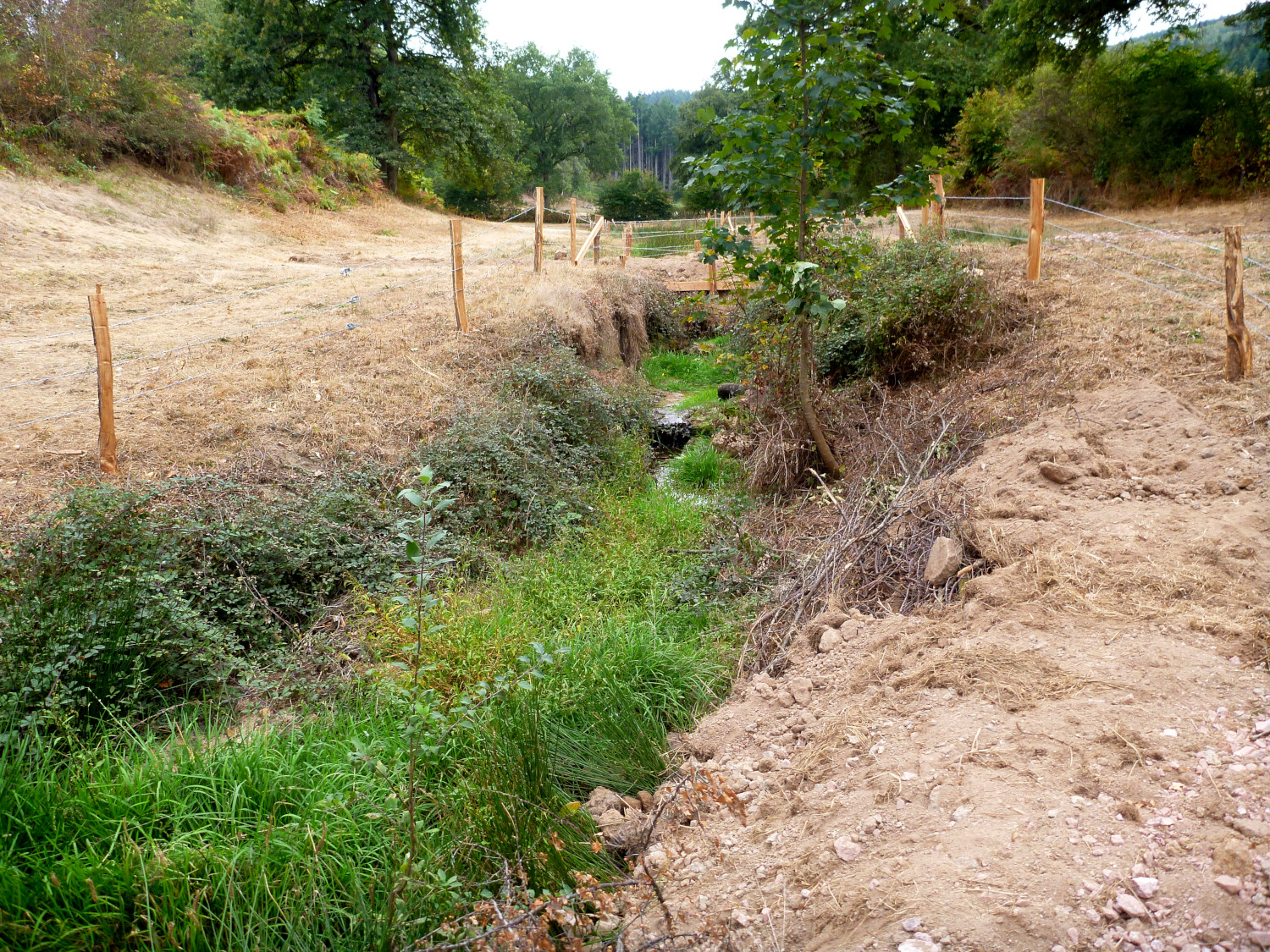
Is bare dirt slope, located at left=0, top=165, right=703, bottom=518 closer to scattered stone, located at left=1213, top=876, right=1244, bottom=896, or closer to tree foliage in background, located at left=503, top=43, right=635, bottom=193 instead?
scattered stone, located at left=1213, top=876, right=1244, bottom=896

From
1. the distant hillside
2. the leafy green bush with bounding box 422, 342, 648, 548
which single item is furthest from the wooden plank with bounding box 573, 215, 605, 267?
→ the distant hillside

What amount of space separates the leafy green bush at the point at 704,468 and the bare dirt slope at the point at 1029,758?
13.8ft

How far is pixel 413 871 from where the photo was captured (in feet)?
8.18

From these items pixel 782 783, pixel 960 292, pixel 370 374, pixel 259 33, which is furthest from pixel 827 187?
pixel 259 33

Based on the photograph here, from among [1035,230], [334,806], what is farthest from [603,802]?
[1035,230]

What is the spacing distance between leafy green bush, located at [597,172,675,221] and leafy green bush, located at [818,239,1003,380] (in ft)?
96.8

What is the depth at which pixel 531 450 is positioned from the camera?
776cm

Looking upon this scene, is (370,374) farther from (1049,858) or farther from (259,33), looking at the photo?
(259,33)

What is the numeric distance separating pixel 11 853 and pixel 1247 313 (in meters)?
9.55

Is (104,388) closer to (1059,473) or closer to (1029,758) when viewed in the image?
(1029,758)

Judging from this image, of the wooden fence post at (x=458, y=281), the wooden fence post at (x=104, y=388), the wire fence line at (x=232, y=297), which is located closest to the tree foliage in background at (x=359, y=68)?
the wire fence line at (x=232, y=297)

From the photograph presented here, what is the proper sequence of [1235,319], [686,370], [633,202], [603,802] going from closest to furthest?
[603,802] < [1235,319] < [686,370] < [633,202]

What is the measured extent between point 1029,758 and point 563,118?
55147mm

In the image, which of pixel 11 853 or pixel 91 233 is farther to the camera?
pixel 91 233
